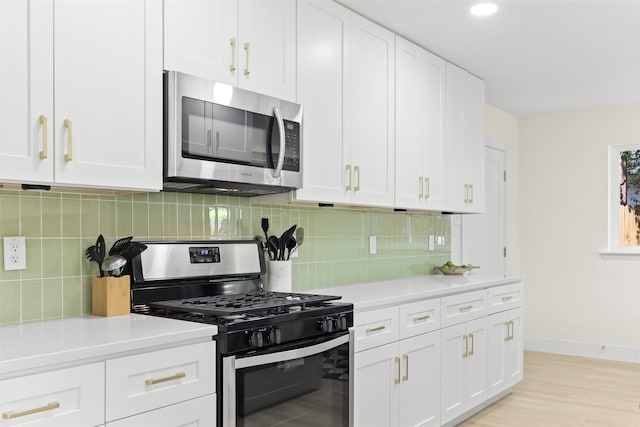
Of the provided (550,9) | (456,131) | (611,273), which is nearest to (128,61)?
(550,9)

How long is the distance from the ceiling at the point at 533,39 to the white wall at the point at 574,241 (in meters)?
0.72

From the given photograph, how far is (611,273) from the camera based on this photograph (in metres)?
5.54

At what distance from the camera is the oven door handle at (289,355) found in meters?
1.98

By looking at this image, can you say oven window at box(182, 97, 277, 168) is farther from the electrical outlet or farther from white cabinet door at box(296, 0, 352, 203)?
the electrical outlet

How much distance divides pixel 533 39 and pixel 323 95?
157 centimetres

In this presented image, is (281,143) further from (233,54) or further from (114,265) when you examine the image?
(114,265)

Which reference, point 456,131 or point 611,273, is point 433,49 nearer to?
point 456,131

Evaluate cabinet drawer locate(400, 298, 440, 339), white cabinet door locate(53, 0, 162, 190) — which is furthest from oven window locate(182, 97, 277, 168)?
cabinet drawer locate(400, 298, 440, 339)

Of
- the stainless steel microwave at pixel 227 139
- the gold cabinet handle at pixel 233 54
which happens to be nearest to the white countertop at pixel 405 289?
the stainless steel microwave at pixel 227 139

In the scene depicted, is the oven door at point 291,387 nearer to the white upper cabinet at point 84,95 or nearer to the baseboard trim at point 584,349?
the white upper cabinet at point 84,95

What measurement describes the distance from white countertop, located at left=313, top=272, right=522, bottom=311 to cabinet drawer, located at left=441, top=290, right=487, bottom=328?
0.14ft

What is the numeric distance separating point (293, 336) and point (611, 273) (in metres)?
4.41

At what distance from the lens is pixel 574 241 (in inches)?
227

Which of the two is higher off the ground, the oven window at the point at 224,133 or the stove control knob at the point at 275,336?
the oven window at the point at 224,133
